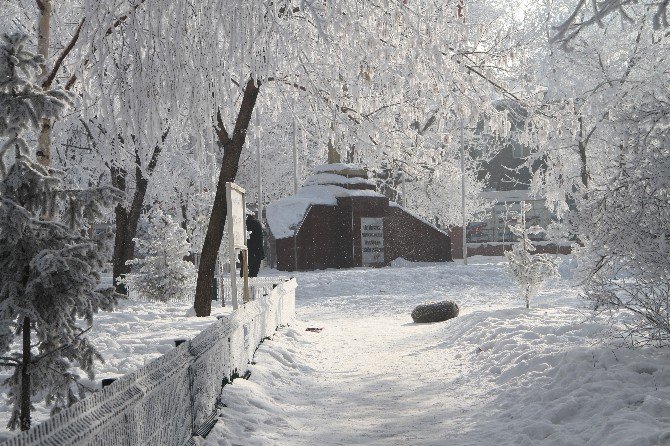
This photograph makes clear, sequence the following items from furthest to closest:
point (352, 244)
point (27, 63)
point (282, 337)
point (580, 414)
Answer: point (352, 244) < point (282, 337) < point (580, 414) < point (27, 63)

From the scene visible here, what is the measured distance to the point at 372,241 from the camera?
35281 millimetres

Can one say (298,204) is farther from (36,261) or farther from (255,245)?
(36,261)

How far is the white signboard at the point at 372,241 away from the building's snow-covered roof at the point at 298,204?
51.0 inches

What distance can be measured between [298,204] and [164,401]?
2988 centimetres

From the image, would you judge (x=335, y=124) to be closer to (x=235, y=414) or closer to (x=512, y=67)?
(x=512, y=67)

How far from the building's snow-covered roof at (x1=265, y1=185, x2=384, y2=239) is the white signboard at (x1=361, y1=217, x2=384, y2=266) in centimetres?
130

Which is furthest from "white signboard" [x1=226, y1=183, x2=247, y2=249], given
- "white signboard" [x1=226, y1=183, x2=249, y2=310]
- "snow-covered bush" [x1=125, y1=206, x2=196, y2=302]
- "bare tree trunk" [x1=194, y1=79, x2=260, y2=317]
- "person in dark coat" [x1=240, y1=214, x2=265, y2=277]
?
"snow-covered bush" [x1=125, y1=206, x2=196, y2=302]

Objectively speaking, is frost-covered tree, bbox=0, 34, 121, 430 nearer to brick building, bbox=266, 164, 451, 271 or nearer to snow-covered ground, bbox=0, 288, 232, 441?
snow-covered ground, bbox=0, 288, 232, 441

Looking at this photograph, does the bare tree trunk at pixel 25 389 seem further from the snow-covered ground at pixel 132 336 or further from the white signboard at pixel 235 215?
the white signboard at pixel 235 215

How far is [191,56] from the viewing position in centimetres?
766

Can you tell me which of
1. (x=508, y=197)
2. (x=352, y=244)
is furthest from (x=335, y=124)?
(x=508, y=197)

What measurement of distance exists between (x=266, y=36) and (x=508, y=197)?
202 feet

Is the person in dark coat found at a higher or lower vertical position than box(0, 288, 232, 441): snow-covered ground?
higher

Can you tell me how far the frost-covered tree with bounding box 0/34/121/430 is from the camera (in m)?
5.48
